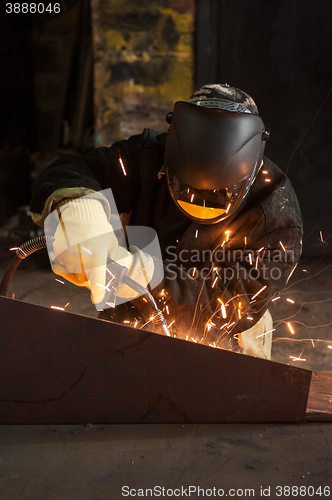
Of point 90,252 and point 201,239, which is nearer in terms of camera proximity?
point 90,252

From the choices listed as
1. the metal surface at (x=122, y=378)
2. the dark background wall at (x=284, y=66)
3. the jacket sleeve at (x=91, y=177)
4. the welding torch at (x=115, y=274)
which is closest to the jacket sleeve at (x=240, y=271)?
the welding torch at (x=115, y=274)

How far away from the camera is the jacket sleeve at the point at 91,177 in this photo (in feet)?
4.37

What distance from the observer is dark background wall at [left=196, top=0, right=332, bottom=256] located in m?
3.19

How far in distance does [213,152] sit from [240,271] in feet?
1.48

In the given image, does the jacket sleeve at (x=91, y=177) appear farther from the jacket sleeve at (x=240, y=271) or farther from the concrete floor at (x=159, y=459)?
the concrete floor at (x=159, y=459)

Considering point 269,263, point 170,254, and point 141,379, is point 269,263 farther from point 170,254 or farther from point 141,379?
point 141,379

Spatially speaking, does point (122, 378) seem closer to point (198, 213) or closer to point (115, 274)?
point (115, 274)

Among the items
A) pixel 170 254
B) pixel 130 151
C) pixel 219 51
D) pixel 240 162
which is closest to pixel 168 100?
pixel 219 51

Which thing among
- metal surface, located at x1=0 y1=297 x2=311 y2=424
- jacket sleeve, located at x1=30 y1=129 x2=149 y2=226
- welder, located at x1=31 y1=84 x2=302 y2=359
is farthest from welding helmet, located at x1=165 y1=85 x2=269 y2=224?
metal surface, located at x1=0 y1=297 x2=311 y2=424

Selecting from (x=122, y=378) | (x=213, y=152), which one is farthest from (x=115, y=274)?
(x=213, y=152)

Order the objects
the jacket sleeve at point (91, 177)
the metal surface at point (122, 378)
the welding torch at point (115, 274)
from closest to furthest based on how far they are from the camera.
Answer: the metal surface at point (122, 378) < the welding torch at point (115, 274) < the jacket sleeve at point (91, 177)

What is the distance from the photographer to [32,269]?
3570mm

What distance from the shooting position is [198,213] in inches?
53.4

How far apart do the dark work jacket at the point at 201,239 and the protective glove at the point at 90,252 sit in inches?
4.1
